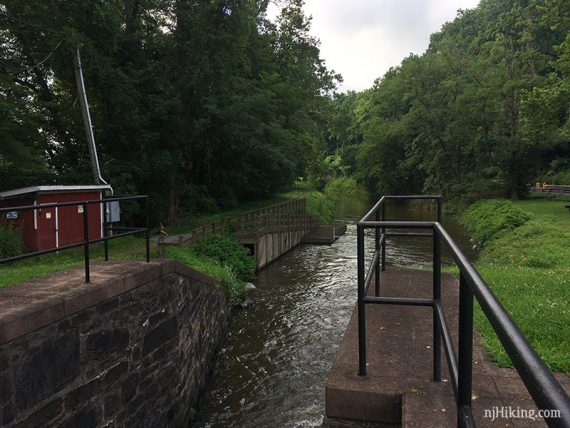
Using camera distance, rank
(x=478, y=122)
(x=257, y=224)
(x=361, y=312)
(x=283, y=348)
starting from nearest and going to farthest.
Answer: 1. (x=361, y=312)
2. (x=283, y=348)
3. (x=257, y=224)
4. (x=478, y=122)

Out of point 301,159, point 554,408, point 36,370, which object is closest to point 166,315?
point 36,370

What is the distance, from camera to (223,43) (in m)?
15.3

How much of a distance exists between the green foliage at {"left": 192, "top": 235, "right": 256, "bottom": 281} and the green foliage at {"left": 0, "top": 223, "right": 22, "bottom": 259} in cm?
470

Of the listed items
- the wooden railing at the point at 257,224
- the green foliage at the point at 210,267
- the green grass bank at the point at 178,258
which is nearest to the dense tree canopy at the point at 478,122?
the wooden railing at the point at 257,224

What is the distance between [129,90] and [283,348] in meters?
10.4

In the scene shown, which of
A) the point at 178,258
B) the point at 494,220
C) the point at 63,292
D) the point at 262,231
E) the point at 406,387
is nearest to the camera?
the point at 406,387

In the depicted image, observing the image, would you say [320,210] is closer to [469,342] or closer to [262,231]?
[262,231]

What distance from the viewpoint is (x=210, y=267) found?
37.7 ft

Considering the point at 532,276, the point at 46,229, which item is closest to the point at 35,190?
the point at 46,229

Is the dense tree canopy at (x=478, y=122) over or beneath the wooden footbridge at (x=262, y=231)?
over

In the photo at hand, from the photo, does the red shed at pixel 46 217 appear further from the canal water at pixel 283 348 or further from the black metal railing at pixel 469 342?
the black metal railing at pixel 469 342

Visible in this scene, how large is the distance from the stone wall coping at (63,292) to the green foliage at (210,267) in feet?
14.2

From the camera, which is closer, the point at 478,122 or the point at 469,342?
the point at 469,342

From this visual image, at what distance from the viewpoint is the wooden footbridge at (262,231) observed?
14632 millimetres
